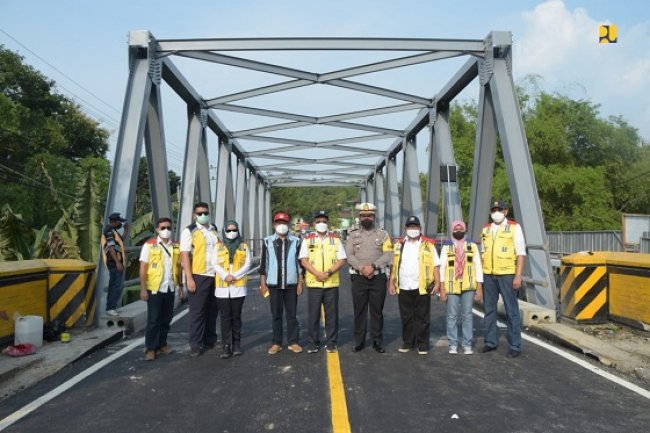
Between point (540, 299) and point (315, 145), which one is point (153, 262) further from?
point (315, 145)

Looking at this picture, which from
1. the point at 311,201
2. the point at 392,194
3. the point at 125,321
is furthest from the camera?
the point at 311,201

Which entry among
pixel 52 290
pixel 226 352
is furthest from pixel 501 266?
pixel 52 290

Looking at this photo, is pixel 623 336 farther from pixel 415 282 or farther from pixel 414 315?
pixel 415 282

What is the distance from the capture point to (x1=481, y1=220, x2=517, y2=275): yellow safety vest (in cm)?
680

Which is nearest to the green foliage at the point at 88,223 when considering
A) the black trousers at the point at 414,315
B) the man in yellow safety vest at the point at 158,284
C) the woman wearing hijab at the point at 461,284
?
the man in yellow safety vest at the point at 158,284

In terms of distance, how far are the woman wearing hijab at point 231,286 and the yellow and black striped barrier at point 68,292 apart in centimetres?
250

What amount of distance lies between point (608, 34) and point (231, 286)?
891 centimetres

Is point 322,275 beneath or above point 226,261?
beneath

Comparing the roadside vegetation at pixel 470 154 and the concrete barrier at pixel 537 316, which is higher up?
the roadside vegetation at pixel 470 154

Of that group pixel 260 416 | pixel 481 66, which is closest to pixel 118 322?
pixel 260 416

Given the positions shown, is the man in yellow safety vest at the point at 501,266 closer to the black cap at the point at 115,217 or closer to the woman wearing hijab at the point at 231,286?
the woman wearing hijab at the point at 231,286

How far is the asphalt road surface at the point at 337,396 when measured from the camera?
4.32m

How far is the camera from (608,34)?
10969 millimetres

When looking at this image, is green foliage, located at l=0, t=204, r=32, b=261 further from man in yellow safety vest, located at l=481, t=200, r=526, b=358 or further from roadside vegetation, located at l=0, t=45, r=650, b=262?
roadside vegetation, located at l=0, t=45, r=650, b=262
